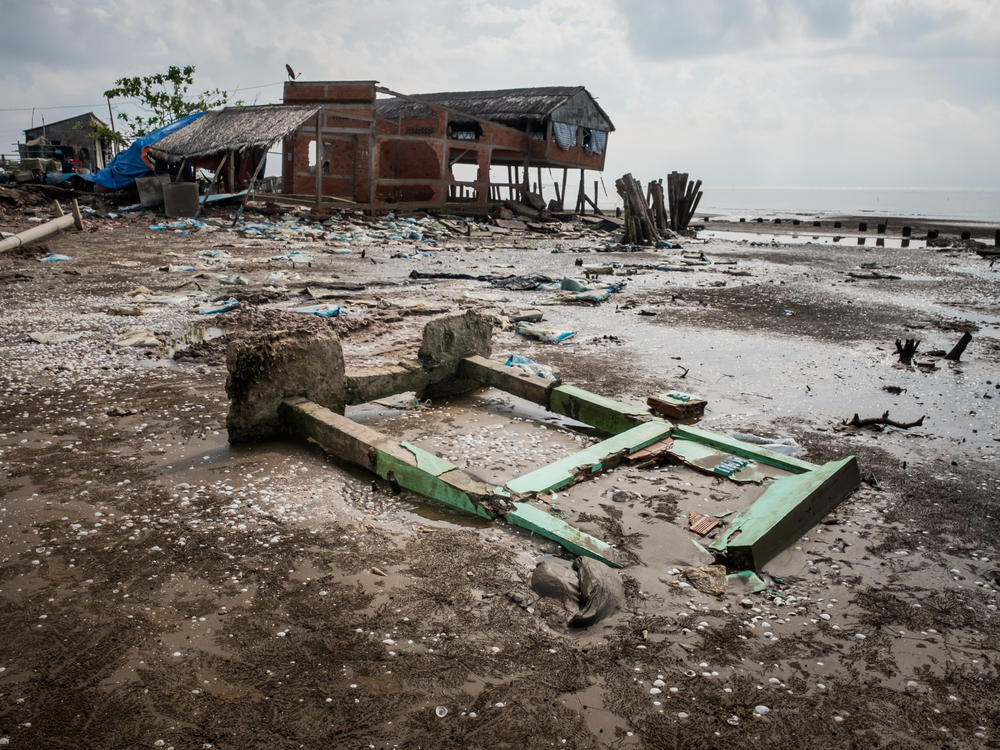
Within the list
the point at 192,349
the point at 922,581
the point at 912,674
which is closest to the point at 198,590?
the point at 912,674

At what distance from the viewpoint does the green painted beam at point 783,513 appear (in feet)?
8.00

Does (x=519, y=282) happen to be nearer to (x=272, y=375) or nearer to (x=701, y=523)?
(x=272, y=375)

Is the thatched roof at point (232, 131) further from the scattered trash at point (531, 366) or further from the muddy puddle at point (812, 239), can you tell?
the scattered trash at point (531, 366)

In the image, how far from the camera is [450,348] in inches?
169

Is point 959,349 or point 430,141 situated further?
point 430,141

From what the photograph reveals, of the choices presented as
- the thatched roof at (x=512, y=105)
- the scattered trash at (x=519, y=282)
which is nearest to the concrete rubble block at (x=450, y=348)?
the scattered trash at (x=519, y=282)

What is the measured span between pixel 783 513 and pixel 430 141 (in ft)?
65.5

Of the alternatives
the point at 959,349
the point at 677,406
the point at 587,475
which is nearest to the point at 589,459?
the point at 587,475

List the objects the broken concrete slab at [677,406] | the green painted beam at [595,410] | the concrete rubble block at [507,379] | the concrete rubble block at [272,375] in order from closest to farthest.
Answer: the concrete rubble block at [272,375], the green painted beam at [595,410], the concrete rubble block at [507,379], the broken concrete slab at [677,406]

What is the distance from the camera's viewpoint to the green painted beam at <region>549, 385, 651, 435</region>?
143 inches

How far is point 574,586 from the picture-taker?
7.41 ft

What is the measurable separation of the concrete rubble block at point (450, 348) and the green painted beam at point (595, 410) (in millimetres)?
761

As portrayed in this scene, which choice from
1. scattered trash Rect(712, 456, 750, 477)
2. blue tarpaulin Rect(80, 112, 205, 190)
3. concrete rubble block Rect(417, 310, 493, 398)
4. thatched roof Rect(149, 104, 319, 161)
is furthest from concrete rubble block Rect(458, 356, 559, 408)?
blue tarpaulin Rect(80, 112, 205, 190)

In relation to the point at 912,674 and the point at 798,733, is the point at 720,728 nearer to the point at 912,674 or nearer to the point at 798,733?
the point at 798,733
